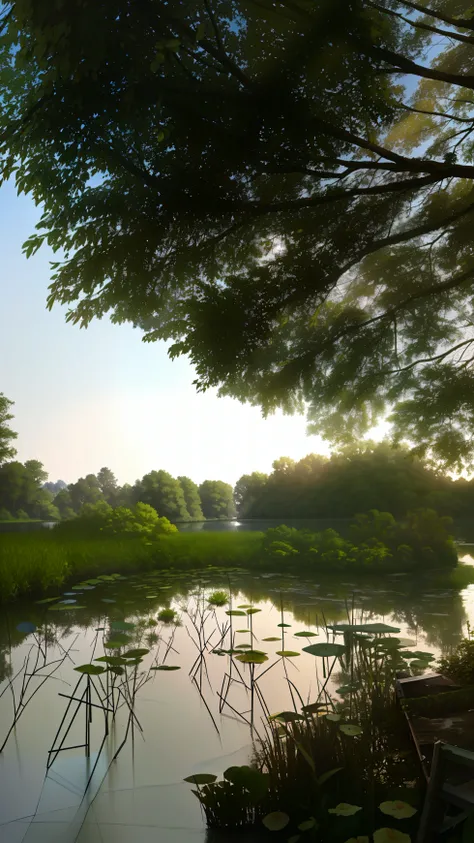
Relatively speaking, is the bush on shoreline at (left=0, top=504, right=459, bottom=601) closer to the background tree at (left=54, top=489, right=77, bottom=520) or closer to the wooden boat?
the wooden boat

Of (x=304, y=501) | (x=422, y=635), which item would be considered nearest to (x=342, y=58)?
(x=422, y=635)

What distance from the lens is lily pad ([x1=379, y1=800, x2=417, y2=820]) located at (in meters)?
2.17

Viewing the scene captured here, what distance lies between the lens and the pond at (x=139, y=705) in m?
2.97

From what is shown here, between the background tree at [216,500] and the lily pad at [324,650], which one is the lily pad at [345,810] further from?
the background tree at [216,500]

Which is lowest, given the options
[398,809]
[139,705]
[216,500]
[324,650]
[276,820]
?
[139,705]

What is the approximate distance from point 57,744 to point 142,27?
4.62 m

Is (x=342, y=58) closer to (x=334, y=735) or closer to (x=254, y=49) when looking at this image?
(x=254, y=49)

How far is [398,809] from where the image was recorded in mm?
2227

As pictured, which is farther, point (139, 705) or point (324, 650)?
point (139, 705)

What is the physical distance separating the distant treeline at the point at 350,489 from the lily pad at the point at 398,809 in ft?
65.0

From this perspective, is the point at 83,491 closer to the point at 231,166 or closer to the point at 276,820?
the point at 231,166

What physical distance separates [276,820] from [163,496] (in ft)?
54.9

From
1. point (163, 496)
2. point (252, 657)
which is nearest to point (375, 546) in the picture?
point (163, 496)

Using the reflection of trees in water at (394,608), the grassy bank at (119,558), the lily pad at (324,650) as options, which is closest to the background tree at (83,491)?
the grassy bank at (119,558)
